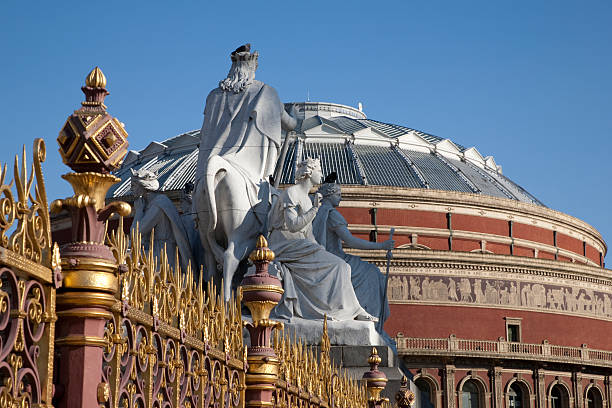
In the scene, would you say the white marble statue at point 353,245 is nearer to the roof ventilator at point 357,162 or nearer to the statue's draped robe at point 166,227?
the statue's draped robe at point 166,227

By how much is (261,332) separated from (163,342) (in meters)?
1.97

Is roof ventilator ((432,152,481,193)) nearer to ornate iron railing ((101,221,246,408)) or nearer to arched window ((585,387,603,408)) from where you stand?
arched window ((585,387,603,408))

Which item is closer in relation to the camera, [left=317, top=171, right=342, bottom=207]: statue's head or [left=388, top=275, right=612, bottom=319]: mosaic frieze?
[left=317, top=171, right=342, bottom=207]: statue's head

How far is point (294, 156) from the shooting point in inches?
2195

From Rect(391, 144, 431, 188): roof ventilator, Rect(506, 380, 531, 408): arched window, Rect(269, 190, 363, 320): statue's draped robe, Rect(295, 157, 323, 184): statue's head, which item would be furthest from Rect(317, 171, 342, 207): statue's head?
Rect(391, 144, 431, 188): roof ventilator

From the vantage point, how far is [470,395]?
→ 4819cm

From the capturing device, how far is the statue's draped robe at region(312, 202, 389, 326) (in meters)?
13.3

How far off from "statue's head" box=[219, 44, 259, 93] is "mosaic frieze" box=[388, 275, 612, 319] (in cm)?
3334

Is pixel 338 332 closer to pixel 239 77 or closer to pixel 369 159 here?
pixel 239 77

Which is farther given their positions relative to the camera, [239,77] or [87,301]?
[239,77]

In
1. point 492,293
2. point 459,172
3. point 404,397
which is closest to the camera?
point 404,397

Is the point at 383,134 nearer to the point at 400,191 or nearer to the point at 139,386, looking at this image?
the point at 400,191

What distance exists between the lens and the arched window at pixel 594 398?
5075 cm

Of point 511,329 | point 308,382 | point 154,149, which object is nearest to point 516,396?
point 511,329
